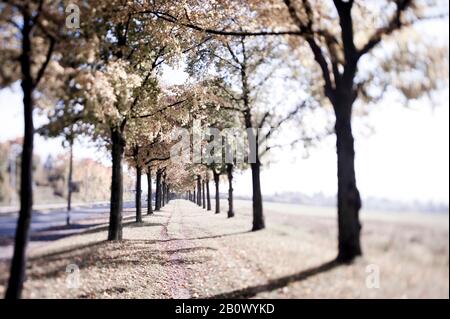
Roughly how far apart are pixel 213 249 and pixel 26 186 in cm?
720

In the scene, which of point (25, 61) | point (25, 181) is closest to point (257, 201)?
point (25, 181)

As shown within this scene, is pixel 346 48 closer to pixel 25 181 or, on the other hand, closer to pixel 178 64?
pixel 178 64

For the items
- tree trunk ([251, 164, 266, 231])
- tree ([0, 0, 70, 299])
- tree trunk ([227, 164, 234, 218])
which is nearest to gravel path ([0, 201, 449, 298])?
tree ([0, 0, 70, 299])

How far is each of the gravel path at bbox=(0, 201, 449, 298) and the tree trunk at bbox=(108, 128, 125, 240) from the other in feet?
1.38

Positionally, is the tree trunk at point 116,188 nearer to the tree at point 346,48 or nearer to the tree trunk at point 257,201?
the tree at point 346,48

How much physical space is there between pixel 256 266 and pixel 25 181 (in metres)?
6.04

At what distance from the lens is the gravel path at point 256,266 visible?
7074 millimetres

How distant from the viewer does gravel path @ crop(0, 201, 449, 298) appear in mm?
7074

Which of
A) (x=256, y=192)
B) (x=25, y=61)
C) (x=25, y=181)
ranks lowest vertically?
(x=256, y=192)

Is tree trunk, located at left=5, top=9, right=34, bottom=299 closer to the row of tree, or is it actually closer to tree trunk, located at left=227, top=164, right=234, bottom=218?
the row of tree

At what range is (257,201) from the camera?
1588cm

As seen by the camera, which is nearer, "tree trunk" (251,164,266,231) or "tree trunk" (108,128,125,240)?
"tree trunk" (108,128,125,240)

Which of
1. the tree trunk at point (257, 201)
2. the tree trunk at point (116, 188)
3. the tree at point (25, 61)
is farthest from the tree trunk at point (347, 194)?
the tree trunk at point (257, 201)
